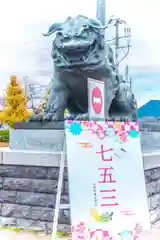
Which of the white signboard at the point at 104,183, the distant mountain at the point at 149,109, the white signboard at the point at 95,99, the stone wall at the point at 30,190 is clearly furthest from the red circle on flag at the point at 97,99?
the distant mountain at the point at 149,109

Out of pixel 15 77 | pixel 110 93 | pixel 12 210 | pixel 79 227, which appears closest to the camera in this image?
pixel 79 227

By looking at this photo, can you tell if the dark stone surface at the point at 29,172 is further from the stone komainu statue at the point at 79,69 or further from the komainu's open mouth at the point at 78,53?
Answer: the komainu's open mouth at the point at 78,53

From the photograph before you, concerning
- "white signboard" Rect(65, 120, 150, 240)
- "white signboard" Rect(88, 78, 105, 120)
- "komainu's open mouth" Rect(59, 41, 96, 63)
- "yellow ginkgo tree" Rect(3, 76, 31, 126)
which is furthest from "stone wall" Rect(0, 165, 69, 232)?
"yellow ginkgo tree" Rect(3, 76, 31, 126)

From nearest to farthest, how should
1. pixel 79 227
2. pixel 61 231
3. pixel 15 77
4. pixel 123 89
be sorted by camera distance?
pixel 79 227 → pixel 61 231 → pixel 123 89 → pixel 15 77

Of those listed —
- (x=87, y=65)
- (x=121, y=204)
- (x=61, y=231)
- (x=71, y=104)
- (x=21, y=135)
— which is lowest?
(x=61, y=231)

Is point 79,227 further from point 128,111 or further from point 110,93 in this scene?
point 128,111

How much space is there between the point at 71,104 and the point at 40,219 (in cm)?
160

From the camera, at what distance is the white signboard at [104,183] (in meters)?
3.39

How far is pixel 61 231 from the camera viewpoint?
176 inches

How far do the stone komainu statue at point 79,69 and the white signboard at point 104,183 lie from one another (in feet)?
3.61

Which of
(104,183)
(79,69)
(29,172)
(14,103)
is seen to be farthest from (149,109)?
(14,103)

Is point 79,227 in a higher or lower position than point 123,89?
lower

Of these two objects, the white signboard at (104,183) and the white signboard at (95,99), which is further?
the white signboard at (95,99)

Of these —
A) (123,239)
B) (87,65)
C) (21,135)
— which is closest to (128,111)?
(87,65)
